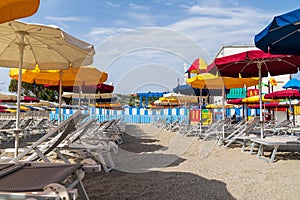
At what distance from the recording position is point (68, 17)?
5746mm

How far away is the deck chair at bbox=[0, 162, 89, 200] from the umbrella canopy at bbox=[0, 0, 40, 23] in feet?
3.97

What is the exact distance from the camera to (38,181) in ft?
5.99

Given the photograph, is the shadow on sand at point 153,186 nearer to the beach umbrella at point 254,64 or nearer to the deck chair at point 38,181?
the deck chair at point 38,181

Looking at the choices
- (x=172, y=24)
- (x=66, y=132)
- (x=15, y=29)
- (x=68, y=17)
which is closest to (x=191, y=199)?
(x=66, y=132)

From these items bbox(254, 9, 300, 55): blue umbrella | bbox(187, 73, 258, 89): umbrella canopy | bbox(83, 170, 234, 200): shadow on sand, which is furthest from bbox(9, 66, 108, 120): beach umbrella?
bbox(254, 9, 300, 55): blue umbrella

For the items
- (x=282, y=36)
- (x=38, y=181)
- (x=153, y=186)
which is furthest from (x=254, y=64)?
(x=38, y=181)

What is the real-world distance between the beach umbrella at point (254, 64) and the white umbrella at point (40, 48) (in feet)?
9.52

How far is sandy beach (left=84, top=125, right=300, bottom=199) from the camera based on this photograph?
2838 mm

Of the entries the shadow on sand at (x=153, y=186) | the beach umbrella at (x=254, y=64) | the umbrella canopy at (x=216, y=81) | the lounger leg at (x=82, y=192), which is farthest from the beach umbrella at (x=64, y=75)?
the lounger leg at (x=82, y=192)

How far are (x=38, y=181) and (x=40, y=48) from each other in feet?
11.0

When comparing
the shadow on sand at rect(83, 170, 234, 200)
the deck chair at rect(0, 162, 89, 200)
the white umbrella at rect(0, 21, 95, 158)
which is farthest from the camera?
the white umbrella at rect(0, 21, 95, 158)

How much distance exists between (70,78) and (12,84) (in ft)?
119

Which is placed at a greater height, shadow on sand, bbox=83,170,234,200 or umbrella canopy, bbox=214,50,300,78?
umbrella canopy, bbox=214,50,300,78

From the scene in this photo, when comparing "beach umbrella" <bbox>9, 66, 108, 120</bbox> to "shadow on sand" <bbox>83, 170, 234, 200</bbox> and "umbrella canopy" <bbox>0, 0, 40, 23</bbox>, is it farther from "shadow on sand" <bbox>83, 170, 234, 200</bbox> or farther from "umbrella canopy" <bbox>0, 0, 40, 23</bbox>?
"umbrella canopy" <bbox>0, 0, 40, 23</bbox>
